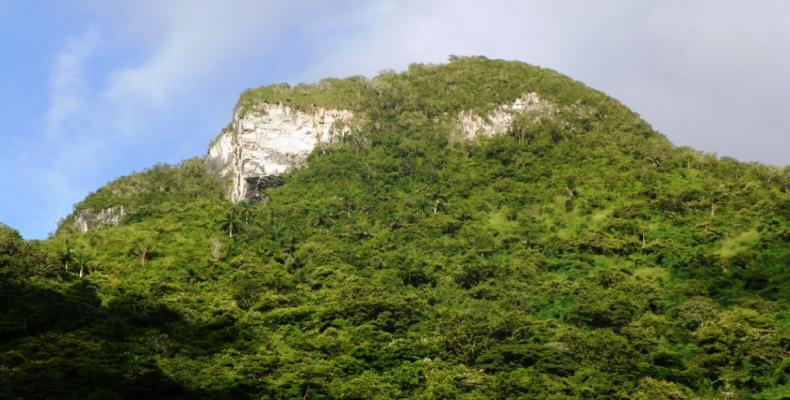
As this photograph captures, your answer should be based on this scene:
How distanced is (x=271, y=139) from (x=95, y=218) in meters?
24.8

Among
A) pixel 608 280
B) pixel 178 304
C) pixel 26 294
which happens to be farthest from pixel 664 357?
pixel 26 294

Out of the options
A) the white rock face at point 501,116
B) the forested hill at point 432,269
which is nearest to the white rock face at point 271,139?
the forested hill at point 432,269

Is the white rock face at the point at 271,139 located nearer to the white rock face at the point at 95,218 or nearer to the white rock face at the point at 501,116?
the white rock face at the point at 95,218

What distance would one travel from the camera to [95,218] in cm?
11062

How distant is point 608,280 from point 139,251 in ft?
149

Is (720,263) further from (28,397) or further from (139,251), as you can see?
(28,397)

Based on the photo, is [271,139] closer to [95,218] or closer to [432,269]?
[95,218]

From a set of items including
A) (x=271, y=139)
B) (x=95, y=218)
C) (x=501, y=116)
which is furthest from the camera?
(x=501, y=116)

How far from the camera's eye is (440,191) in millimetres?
107688

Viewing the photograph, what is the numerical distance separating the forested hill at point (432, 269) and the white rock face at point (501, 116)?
60 centimetres

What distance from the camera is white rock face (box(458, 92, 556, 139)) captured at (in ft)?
396

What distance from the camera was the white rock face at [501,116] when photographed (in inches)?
4747

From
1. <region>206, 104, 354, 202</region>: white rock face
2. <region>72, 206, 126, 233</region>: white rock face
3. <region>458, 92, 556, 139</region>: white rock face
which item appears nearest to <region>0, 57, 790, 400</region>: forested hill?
<region>458, 92, 556, 139</region>: white rock face

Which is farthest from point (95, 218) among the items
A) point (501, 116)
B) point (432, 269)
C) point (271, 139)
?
point (501, 116)
